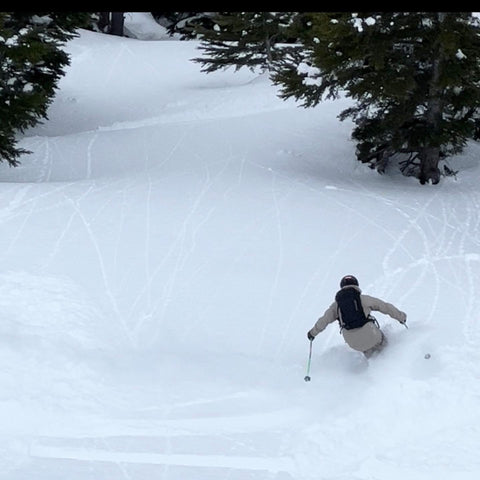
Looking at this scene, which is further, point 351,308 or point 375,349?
point 375,349

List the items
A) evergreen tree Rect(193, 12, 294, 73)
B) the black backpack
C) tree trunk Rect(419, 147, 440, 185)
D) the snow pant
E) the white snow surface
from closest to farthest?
1. the white snow surface
2. the black backpack
3. the snow pant
4. tree trunk Rect(419, 147, 440, 185)
5. evergreen tree Rect(193, 12, 294, 73)

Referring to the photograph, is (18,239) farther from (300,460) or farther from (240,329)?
(300,460)

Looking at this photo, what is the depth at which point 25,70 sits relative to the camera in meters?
25.2

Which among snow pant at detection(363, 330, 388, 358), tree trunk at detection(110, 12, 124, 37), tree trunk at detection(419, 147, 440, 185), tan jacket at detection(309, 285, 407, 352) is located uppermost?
tan jacket at detection(309, 285, 407, 352)

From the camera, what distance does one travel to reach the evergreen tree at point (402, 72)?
1795 cm

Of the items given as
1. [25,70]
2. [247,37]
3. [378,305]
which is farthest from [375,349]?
[247,37]

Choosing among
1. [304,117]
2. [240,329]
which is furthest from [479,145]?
[240,329]

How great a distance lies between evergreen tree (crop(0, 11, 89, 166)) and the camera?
19.8 m

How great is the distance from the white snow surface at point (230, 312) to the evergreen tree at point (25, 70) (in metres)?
1.66

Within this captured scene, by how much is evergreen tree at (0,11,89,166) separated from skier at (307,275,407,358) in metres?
8.61

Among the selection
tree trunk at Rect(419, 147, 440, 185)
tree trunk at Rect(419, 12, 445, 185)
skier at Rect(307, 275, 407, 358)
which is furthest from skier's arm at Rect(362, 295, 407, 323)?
tree trunk at Rect(419, 147, 440, 185)

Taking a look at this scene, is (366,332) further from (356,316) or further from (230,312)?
(230,312)

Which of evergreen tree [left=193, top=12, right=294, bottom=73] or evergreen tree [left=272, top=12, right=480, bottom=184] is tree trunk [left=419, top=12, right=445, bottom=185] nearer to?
evergreen tree [left=272, top=12, right=480, bottom=184]

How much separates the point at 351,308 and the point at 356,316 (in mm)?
135
